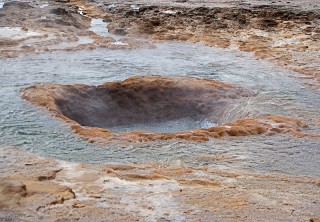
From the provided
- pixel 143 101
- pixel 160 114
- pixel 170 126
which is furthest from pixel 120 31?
pixel 170 126

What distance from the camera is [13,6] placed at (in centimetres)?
988

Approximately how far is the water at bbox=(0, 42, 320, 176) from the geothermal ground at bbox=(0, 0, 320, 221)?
2 cm

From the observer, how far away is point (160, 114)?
18.6 ft

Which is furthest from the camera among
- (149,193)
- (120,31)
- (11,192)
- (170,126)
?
(120,31)

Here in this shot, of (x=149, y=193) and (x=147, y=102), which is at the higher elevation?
(x=149, y=193)

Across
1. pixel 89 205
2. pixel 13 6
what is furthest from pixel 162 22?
pixel 89 205

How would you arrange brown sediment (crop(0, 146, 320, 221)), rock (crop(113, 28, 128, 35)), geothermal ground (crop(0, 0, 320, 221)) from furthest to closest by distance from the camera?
rock (crop(113, 28, 128, 35)) → geothermal ground (crop(0, 0, 320, 221)) → brown sediment (crop(0, 146, 320, 221))

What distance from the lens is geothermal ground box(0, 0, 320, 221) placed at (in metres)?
3.07

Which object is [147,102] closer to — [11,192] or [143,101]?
[143,101]

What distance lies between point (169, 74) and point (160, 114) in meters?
0.64

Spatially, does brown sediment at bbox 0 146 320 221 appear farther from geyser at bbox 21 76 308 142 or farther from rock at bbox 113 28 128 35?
rock at bbox 113 28 128 35

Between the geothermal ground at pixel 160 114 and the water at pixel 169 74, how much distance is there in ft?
0.05

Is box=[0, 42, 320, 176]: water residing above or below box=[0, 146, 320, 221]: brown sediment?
below

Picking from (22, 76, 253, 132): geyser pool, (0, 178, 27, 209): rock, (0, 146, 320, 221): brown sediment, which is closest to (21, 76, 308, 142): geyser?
(22, 76, 253, 132): geyser pool
